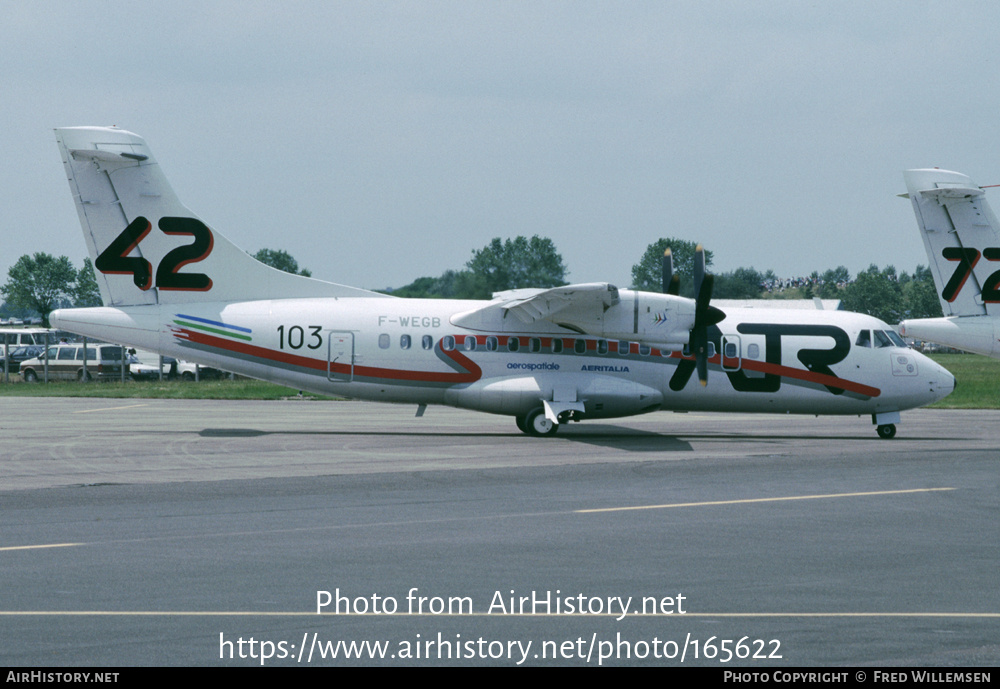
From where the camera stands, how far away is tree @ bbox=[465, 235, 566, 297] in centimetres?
2916

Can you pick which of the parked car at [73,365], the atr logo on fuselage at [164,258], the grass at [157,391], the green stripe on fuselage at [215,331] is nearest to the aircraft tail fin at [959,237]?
the green stripe on fuselage at [215,331]

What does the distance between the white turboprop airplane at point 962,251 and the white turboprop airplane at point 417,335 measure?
8.72 ft

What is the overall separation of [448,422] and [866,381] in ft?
41.8

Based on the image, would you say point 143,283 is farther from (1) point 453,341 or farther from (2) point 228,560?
(2) point 228,560

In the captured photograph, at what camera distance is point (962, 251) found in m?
26.7

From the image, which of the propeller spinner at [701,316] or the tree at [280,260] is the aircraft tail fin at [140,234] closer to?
the propeller spinner at [701,316]

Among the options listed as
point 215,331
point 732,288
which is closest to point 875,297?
point 732,288

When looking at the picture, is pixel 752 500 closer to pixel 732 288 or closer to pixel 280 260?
pixel 732 288

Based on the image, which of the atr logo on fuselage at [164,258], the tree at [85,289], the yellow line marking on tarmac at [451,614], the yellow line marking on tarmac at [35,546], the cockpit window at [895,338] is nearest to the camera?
the yellow line marking on tarmac at [451,614]

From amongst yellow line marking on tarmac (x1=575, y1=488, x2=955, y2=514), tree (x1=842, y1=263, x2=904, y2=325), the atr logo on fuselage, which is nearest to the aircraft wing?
the atr logo on fuselage

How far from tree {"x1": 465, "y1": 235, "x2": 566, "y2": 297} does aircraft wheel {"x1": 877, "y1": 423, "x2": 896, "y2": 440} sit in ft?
31.4

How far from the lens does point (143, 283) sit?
2677 cm

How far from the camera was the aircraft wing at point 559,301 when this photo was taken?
24.8 metres

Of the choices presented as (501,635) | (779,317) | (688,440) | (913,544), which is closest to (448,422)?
(688,440)
